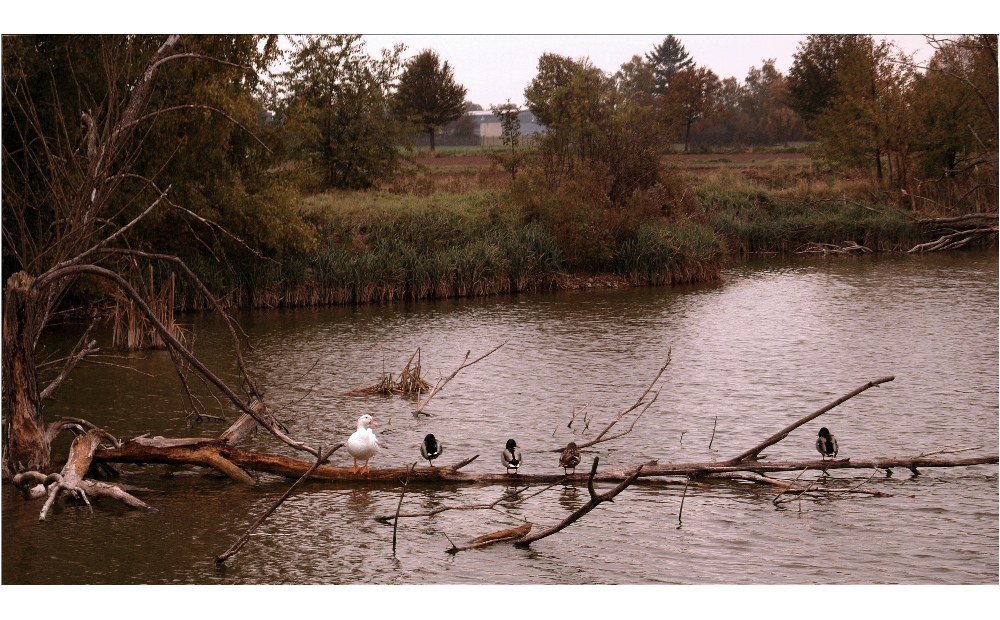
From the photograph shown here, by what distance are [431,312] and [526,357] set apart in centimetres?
683

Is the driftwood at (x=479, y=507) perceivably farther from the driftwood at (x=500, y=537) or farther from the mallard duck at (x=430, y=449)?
the mallard duck at (x=430, y=449)

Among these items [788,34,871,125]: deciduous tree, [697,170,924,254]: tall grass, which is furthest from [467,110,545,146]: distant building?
[788,34,871,125]: deciduous tree

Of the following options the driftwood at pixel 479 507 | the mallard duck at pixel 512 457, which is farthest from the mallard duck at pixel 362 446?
the mallard duck at pixel 512 457

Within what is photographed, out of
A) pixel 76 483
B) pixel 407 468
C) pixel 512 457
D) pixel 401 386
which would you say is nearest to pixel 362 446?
pixel 407 468

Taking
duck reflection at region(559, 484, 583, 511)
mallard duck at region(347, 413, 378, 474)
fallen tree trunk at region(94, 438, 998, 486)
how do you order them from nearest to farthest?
fallen tree trunk at region(94, 438, 998, 486), duck reflection at region(559, 484, 583, 511), mallard duck at region(347, 413, 378, 474)

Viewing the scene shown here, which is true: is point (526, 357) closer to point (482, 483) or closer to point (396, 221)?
point (482, 483)

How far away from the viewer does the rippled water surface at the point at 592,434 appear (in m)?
9.04

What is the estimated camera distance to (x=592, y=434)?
14.1m

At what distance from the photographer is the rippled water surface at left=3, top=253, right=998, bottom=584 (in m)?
9.04

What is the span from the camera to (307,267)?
91.4ft

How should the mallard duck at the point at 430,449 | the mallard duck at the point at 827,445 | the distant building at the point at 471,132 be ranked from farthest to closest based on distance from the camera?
1. the distant building at the point at 471,132
2. the mallard duck at the point at 827,445
3. the mallard duck at the point at 430,449

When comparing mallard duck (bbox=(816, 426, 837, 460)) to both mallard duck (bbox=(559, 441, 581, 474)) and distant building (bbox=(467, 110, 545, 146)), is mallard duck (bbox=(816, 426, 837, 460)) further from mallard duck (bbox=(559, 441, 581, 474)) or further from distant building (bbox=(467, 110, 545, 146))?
distant building (bbox=(467, 110, 545, 146))

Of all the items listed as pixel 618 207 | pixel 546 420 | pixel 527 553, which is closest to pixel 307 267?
pixel 618 207

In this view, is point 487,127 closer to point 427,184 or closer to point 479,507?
point 427,184
